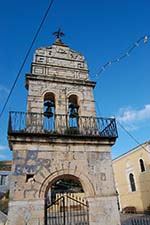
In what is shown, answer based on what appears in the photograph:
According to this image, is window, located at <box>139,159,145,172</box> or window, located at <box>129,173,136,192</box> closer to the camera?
window, located at <box>139,159,145,172</box>

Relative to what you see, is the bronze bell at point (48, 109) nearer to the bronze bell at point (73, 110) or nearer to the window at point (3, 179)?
the bronze bell at point (73, 110)

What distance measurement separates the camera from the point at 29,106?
9.06m

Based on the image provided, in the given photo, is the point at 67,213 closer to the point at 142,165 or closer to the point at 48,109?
the point at 48,109

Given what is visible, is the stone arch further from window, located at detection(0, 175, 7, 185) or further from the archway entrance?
window, located at detection(0, 175, 7, 185)

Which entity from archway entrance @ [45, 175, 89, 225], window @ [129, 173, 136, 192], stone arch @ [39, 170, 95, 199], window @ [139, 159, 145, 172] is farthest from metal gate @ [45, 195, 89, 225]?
window @ [129, 173, 136, 192]

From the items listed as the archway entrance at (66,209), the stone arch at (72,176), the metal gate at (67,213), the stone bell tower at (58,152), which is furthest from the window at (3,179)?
the stone arch at (72,176)

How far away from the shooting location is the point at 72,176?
307 inches

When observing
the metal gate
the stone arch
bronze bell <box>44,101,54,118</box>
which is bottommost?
the metal gate

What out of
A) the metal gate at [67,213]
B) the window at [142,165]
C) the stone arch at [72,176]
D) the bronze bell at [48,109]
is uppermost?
the bronze bell at [48,109]

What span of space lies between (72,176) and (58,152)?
1.08 m

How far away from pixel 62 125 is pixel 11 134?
2.38 metres

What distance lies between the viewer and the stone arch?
733 cm

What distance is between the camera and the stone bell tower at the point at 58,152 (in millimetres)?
7109

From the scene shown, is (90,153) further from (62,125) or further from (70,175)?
(62,125)
